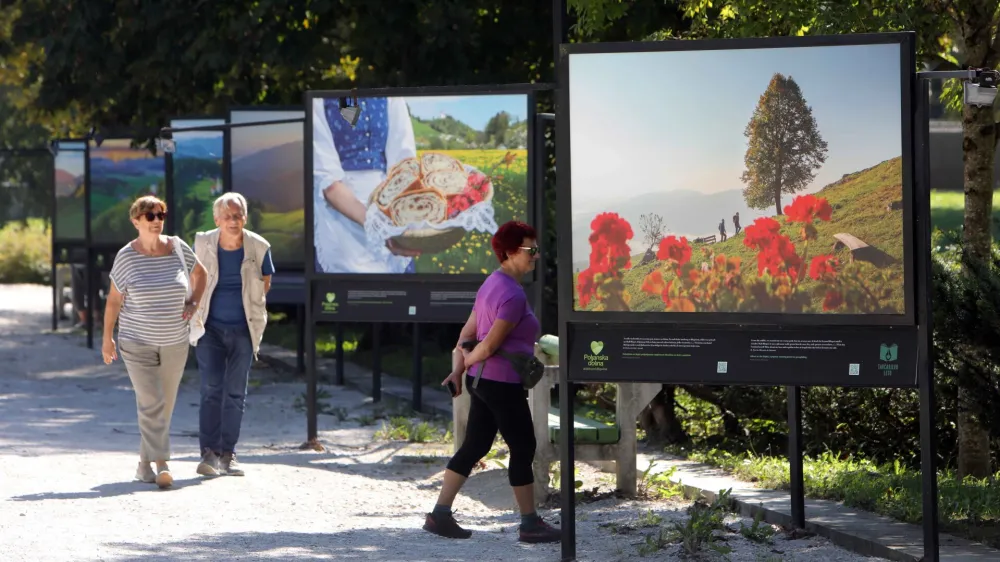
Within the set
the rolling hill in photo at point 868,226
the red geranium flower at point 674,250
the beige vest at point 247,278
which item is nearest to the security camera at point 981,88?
the rolling hill in photo at point 868,226

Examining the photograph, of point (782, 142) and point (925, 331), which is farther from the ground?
point (782, 142)

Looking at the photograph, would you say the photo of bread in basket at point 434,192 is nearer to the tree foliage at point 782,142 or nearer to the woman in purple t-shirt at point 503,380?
the woman in purple t-shirt at point 503,380

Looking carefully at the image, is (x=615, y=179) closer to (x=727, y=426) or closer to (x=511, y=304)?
(x=511, y=304)

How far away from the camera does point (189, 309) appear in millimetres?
10008

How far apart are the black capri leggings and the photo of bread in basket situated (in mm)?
3883

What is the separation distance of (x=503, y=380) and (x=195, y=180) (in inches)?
409

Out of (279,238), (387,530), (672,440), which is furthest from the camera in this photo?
(279,238)

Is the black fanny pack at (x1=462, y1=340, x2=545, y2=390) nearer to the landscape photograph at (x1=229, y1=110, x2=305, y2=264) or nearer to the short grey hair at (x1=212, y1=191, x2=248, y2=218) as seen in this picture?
the short grey hair at (x1=212, y1=191, x2=248, y2=218)

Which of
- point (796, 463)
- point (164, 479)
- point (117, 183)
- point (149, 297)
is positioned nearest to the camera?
point (796, 463)

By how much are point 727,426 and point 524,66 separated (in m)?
8.56

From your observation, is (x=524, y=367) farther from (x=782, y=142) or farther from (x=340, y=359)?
(x=340, y=359)

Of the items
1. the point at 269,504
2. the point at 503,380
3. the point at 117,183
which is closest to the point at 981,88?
the point at 503,380

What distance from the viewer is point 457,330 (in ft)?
64.2

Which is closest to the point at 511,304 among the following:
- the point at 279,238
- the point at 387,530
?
the point at 387,530
